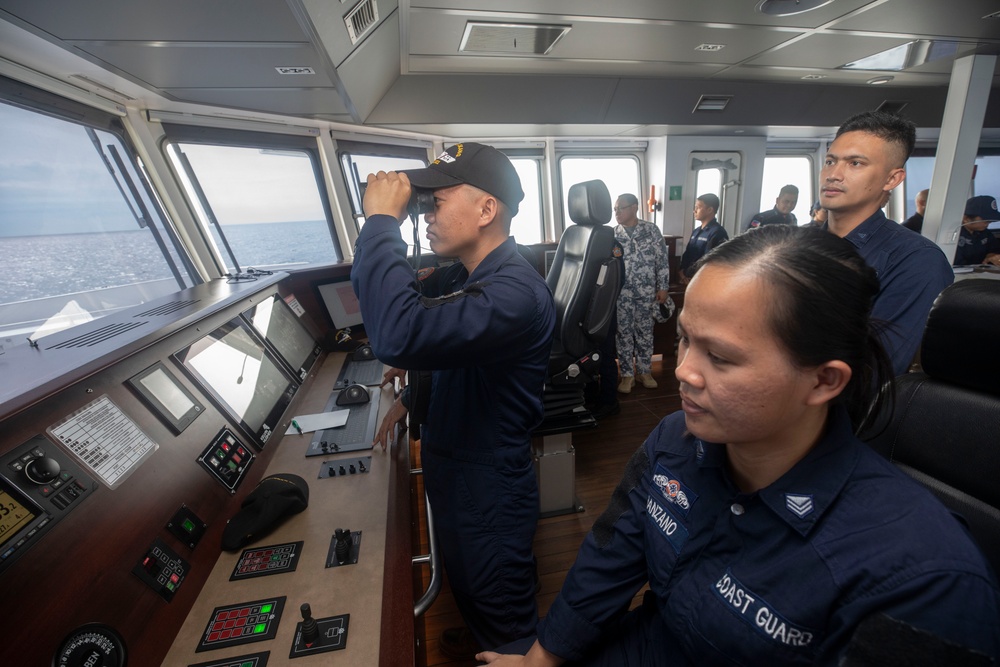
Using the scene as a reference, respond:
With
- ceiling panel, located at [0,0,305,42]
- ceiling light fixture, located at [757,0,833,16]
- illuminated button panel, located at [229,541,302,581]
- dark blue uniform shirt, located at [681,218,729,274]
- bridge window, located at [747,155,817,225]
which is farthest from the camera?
bridge window, located at [747,155,817,225]

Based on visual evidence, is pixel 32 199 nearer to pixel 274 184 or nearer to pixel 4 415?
pixel 274 184

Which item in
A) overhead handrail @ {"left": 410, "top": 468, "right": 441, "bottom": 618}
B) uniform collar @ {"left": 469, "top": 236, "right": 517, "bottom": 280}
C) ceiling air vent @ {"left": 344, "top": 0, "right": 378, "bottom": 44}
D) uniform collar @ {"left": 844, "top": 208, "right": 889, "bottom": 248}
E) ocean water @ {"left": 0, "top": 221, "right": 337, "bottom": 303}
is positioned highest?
ceiling air vent @ {"left": 344, "top": 0, "right": 378, "bottom": 44}

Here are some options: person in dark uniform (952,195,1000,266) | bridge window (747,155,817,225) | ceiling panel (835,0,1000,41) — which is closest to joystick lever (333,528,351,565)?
ceiling panel (835,0,1000,41)

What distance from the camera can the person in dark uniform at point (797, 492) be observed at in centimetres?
50

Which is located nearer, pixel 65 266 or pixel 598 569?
pixel 598 569

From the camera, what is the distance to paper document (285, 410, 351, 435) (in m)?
1.42

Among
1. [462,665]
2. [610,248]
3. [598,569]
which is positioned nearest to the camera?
[598,569]

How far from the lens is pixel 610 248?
2.62m

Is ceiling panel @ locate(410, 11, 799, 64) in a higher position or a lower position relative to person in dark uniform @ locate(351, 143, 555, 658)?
higher

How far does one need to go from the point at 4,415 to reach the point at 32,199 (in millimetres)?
1884

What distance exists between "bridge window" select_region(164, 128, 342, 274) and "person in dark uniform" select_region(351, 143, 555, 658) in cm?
229

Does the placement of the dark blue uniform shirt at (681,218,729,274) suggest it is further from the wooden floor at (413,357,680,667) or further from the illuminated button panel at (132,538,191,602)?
the illuminated button panel at (132,538,191,602)

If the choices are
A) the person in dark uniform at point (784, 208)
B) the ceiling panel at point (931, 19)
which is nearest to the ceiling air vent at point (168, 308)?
the ceiling panel at point (931, 19)

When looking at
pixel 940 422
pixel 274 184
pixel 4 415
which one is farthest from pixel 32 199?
pixel 940 422
